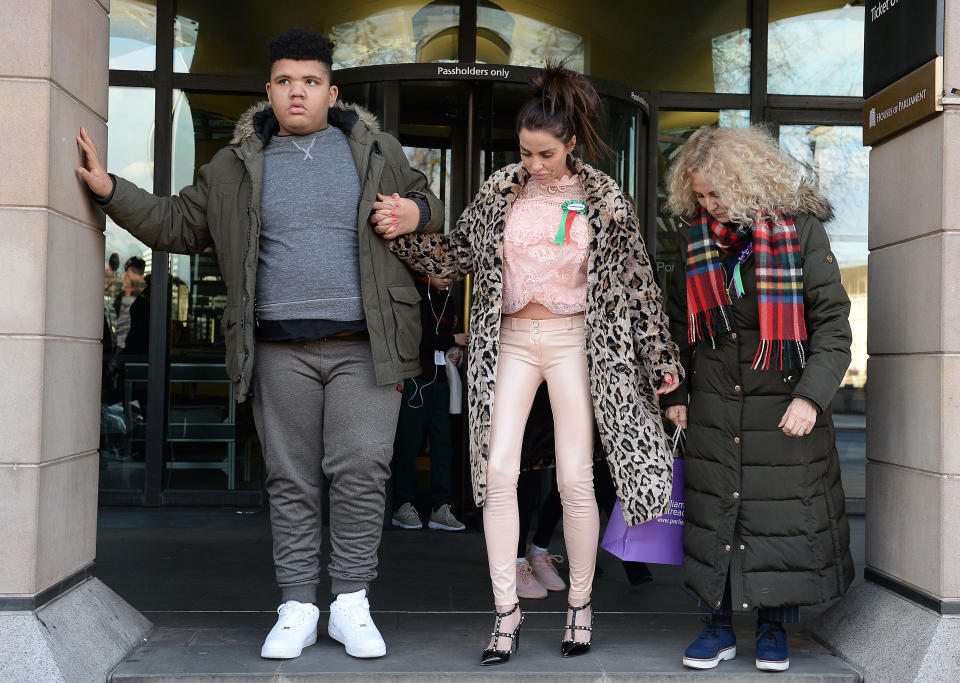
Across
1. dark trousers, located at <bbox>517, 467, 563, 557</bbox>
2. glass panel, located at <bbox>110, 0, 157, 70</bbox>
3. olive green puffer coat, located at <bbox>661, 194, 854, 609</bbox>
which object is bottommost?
dark trousers, located at <bbox>517, 467, 563, 557</bbox>

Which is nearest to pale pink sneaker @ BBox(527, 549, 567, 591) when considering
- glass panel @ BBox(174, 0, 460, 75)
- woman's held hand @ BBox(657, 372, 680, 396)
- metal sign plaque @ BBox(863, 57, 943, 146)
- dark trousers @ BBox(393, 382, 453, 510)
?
woman's held hand @ BBox(657, 372, 680, 396)

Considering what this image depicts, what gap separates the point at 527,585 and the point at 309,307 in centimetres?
179

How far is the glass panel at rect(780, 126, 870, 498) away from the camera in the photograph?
692cm

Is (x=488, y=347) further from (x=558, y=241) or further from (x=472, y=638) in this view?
(x=472, y=638)

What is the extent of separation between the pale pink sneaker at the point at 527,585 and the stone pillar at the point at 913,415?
119 cm

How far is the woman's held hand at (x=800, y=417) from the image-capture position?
3.19 meters

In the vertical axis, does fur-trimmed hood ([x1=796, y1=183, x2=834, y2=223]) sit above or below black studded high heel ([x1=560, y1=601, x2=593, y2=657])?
above

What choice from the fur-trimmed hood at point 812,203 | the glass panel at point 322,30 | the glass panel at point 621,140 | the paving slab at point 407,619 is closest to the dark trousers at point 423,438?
the paving slab at point 407,619

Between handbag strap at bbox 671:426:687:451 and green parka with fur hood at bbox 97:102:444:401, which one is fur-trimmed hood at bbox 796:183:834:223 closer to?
handbag strap at bbox 671:426:687:451

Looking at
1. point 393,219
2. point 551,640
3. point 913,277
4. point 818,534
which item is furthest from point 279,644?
point 913,277

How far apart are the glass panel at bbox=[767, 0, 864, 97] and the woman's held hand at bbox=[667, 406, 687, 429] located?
4042 mm

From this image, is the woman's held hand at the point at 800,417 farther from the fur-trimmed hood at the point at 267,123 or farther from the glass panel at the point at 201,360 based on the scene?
the glass panel at the point at 201,360

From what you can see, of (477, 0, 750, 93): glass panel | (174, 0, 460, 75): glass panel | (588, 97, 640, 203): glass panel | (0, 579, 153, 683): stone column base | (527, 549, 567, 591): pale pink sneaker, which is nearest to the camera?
(0, 579, 153, 683): stone column base

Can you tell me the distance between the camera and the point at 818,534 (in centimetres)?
331
